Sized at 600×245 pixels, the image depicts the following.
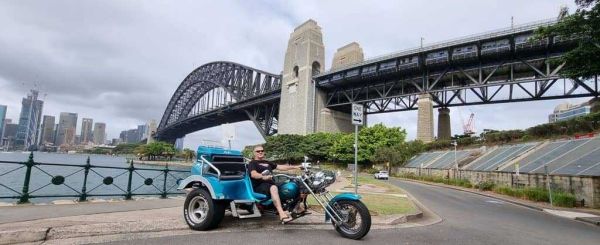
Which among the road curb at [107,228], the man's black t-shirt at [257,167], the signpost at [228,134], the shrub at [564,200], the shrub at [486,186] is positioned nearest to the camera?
the road curb at [107,228]

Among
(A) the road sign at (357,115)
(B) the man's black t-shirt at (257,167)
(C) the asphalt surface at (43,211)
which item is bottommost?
(C) the asphalt surface at (43,211)

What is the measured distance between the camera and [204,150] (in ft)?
23.7

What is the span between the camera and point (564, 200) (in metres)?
17.5

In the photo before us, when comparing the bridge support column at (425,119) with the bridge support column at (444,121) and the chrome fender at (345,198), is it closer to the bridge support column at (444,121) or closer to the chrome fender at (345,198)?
the bridge support column at (444,121)

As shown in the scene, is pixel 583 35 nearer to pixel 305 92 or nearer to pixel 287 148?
pixel 287 148

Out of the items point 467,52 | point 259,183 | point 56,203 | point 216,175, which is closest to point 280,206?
point 259,183

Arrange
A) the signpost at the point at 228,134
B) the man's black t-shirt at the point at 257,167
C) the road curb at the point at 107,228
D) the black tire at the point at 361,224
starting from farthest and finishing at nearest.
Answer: the signpost at the point at 228,134, the man's black t-shirt at the point at 257,167, the black tire at the point at 361,224, the road curb at the point at 107,228

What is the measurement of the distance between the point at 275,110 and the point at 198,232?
9134cm

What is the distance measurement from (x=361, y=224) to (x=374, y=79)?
66.7 metres

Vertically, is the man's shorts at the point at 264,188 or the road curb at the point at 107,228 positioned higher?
the man's shorts at the point at 264,188

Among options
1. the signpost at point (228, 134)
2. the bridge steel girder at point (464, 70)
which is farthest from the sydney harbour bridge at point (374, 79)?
the signpost at point (228, 134)

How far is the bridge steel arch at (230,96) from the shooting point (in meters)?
98.4

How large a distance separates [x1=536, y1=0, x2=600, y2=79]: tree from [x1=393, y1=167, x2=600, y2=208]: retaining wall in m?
7.35

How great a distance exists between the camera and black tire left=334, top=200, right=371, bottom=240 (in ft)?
20.6
